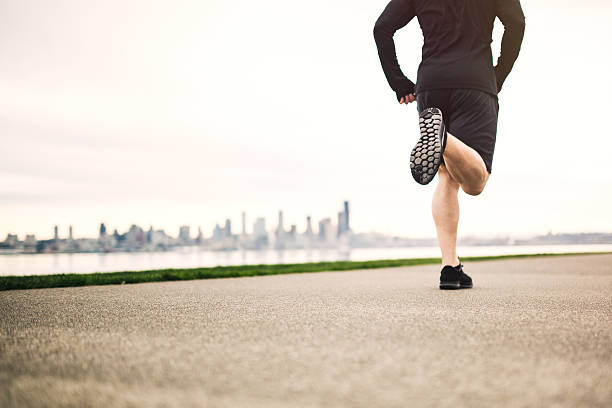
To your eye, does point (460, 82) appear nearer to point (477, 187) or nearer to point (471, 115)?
point (471, 115)

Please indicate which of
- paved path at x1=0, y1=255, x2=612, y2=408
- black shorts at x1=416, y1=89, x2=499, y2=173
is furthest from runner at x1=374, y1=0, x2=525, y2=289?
paved path at x1=0, y1=255, x2=612, y2=408

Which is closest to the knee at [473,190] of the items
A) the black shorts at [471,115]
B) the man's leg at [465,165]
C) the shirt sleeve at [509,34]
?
the man's leg at [465,165]

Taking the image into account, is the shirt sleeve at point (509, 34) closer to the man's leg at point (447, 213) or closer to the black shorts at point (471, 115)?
the black shorts at point (471, 115)

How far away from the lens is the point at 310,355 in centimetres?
141

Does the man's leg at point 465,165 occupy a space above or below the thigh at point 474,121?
below

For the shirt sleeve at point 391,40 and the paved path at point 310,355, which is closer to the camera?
the paved path at point 310,355

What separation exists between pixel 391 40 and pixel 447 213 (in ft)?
4.63

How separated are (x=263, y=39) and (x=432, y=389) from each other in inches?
1045

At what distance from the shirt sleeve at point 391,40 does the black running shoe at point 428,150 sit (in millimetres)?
1045

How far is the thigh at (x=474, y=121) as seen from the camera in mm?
3348

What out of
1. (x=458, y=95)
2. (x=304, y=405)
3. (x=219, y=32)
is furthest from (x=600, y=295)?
(x=219, y=32)

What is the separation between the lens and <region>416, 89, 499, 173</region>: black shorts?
335 centimetres

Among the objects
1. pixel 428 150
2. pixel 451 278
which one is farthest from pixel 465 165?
pixel 451 278

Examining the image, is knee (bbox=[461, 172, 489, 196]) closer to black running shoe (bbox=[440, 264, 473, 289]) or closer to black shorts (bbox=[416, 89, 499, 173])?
black shorts (bbox=[416, 89, 499, 173])
